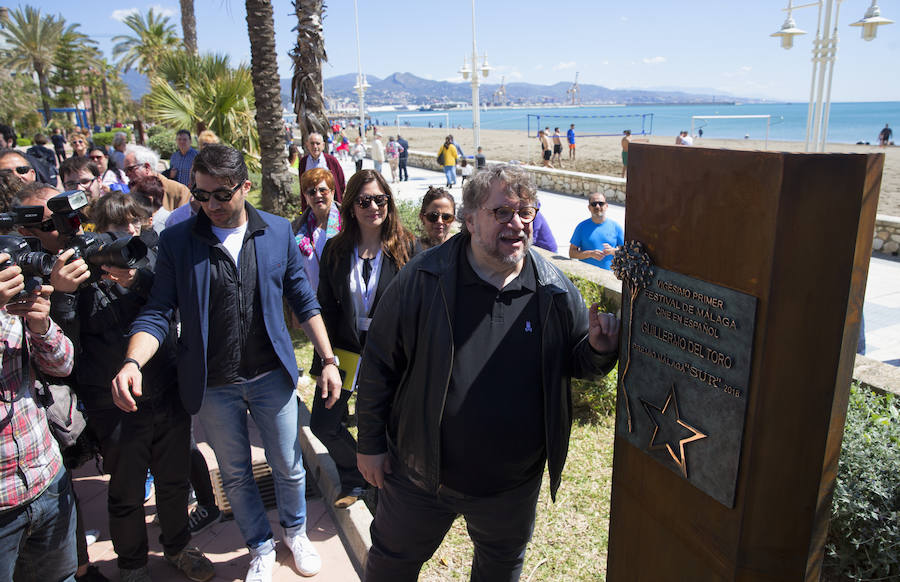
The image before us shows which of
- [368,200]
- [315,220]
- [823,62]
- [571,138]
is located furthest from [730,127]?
[368,200]

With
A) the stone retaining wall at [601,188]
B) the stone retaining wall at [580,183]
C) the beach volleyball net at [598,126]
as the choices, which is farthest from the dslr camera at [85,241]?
the beach volleyball net at [598,126]

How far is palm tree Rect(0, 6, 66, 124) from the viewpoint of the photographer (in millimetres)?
42312

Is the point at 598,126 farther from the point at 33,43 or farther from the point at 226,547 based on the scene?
the point at 226,547

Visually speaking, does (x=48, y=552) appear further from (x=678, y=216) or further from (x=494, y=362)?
(x=678, y=216)

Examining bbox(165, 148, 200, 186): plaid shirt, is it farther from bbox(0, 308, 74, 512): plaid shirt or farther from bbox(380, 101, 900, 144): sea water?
bbox(380, 101, 900, 144): sea water

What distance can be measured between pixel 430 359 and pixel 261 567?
166 centimetres

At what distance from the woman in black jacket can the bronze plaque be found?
173 cm

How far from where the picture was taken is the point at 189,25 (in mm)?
20734

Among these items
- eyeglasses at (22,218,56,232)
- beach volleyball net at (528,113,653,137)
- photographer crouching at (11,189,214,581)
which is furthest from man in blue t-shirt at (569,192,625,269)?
beach volleyball net at (528,113,653,137)

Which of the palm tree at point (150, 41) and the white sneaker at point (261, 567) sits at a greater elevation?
the palm tree at point (150, 41)

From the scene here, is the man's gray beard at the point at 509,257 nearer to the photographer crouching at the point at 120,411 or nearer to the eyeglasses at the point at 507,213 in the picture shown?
the eyeglasses at the point at 507,213

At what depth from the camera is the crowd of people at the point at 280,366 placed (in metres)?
2.04

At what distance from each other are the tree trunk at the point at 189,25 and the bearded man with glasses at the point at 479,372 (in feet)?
72.6

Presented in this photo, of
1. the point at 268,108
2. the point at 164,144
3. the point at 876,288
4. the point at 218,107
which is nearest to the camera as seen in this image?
the point at 876,288
